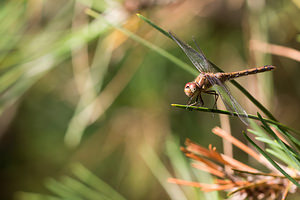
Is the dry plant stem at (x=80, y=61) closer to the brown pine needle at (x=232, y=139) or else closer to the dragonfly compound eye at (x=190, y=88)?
the dragonfly compound eye at (x=190, y=88)

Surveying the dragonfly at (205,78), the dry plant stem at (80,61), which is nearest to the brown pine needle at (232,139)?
the dragonfly at (205,78)

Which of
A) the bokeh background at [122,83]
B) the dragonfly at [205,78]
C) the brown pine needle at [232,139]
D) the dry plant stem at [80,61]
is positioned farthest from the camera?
the dry plant stem at [80,61]

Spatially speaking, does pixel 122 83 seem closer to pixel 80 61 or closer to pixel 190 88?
pixel 80 61

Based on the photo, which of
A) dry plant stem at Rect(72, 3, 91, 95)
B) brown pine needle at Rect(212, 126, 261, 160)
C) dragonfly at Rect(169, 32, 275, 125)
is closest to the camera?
brown pine needle at Rect(212, 126, 261, 160)

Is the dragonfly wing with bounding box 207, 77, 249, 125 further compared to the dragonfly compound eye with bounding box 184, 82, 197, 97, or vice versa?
the dragonfly compound eye with bounding box 184, 82, 197, 97

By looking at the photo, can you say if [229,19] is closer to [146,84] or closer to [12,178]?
[146,84]

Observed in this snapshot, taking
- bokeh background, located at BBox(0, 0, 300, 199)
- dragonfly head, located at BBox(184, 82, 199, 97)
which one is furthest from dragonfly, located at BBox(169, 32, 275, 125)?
bokeh background, located at BBox(0, 0, 300, 199)

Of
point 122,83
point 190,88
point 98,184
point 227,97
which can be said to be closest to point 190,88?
point 190,88

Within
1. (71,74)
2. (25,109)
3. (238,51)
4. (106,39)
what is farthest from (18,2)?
(238,51)

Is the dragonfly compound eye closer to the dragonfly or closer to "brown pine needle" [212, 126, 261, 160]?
the dragonfly
